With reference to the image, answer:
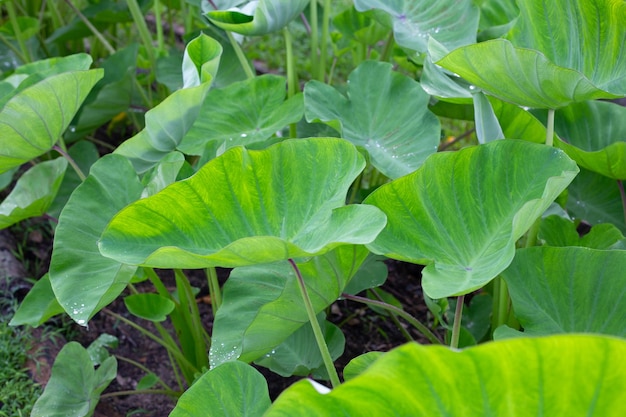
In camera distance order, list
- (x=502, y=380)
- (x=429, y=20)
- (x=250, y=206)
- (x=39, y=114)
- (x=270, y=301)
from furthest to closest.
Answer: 1. (x=429, y=20)
2. (x=39, y=114)
3. (x=270, y=301)
4. (x=250, y=206)
5. (x=502, y=380)

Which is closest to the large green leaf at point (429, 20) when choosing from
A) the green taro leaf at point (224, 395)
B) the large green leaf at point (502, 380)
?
the green taro leaf at point (224, 395)

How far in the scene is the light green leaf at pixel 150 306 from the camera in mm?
1366

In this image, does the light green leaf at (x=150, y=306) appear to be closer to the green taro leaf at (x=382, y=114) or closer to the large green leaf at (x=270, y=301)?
the large green leaf at (x=270, y=301)

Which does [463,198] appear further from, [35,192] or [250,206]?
[35,192]

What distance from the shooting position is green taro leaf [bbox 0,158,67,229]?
1.38m

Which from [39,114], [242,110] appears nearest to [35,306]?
[39,114]

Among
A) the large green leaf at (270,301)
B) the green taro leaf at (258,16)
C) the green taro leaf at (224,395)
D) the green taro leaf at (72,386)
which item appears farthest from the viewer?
the green taro leaf at (258,16)

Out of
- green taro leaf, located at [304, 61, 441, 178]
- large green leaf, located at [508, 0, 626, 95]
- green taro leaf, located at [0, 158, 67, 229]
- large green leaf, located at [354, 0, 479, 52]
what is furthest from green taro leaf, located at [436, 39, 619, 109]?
green taro leaf, located at [0, 158, 67, 229]

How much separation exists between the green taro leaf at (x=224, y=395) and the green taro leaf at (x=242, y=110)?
730mm

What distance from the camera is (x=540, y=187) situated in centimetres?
105

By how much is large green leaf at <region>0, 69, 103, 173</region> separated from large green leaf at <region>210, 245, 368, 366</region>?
0.45 meters

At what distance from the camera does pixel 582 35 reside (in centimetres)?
125

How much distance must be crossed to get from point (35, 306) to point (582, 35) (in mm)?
1099

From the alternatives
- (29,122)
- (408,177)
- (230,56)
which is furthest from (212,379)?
(230,56)
